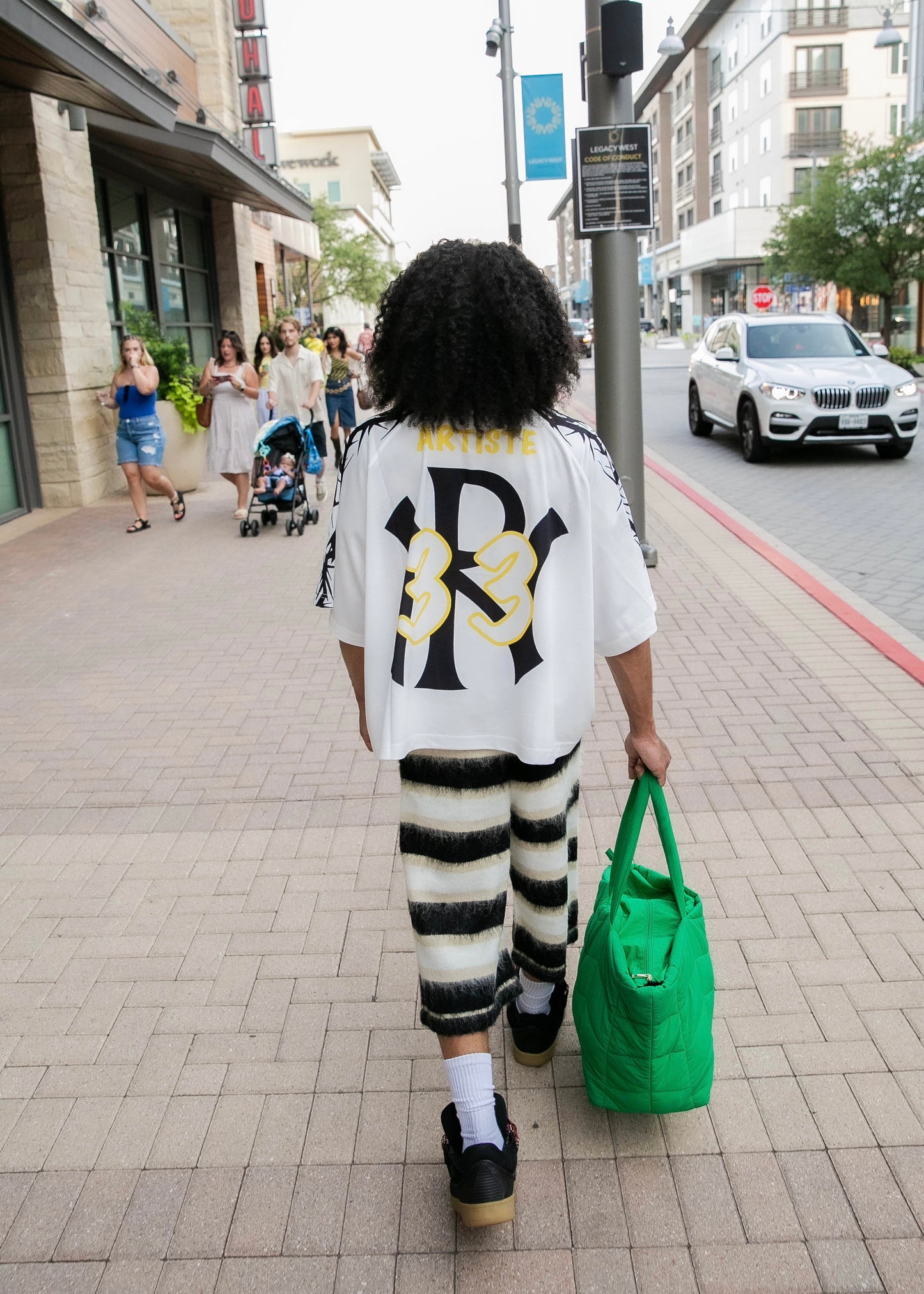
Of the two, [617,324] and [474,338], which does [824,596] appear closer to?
[617,324]

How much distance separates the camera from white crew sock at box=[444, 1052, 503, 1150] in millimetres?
2434

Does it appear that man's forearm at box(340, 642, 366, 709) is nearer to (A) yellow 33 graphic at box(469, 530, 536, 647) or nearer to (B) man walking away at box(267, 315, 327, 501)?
(A) yellow 33 graphic at box(469, 530, 536, 647)

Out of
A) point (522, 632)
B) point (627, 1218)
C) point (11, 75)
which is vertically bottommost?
point (627, 1218)

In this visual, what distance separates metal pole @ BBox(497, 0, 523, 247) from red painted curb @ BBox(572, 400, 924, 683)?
14992 millimetres

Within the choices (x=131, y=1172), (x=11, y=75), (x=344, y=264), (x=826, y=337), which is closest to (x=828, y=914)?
(x=131, y=1172)

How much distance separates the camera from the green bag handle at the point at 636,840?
100 inches

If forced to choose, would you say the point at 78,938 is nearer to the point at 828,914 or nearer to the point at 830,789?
the point at 828,914

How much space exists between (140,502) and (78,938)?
7.53 metres

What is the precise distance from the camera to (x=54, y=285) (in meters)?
11.6

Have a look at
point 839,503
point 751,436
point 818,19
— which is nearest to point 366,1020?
point 839,503

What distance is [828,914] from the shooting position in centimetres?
363

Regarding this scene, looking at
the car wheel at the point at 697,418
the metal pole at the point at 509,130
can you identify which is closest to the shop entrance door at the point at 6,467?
the car wheel at the point at 697,418

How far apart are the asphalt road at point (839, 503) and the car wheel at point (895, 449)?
4.2 inches

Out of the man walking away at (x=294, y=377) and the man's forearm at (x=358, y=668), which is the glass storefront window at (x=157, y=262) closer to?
the man walking away at (x=294, y=377)
